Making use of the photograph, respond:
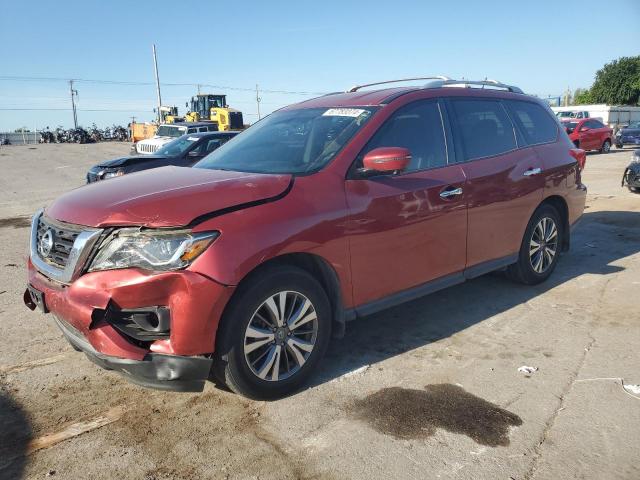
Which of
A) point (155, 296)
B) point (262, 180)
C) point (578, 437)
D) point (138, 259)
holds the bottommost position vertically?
point (578, 437)

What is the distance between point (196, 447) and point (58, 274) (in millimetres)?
1248

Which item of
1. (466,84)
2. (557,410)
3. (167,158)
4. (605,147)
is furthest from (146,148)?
(605,147)

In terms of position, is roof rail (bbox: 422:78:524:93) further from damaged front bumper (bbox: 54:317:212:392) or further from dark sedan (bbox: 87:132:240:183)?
dark sedan (bbox: 87:132:240:183)

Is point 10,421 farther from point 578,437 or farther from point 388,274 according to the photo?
point 578,437

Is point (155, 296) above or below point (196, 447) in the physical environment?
above

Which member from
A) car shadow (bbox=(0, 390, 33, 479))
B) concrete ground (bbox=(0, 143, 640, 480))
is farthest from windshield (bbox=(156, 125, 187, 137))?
car shadow (bbox=(0, 390, 33, 479))

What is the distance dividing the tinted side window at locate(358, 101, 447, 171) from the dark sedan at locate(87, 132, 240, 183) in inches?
249

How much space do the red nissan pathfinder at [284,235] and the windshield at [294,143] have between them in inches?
0.7

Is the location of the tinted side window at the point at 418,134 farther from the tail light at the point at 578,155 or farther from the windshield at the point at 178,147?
the windshield at the point at 178,147

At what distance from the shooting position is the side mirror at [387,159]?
3.40m

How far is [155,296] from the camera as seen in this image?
2758 mm

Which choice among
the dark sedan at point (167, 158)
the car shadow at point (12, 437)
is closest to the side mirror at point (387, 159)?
the car shadow at point (12, 437)

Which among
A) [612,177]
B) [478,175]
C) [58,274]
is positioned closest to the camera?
[58,274]

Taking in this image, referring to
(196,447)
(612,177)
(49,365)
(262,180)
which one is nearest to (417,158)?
(262,180)
